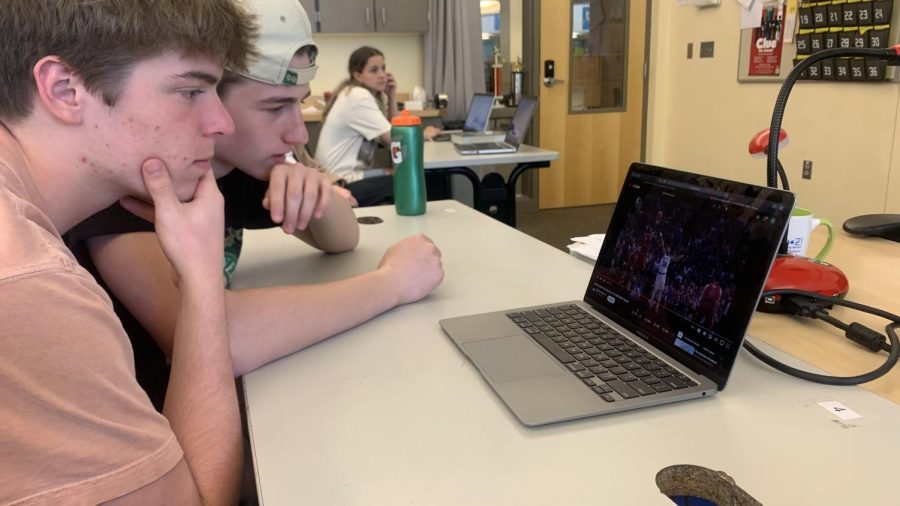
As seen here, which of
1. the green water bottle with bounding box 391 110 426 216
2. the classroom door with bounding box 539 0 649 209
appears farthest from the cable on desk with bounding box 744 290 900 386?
the classroom door with bounding box 539 0 649 209

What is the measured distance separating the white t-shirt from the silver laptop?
2622mm

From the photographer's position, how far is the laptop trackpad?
0.76 meters

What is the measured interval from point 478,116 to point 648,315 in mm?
3205

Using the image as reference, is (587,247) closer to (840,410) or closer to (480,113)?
(840,410)

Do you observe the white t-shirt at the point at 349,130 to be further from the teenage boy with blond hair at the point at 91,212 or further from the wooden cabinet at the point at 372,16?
the teenage boy with blond hair at the point at 91,212

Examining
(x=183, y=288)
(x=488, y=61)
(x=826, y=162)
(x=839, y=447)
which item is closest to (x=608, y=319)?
(x=839, y=447)

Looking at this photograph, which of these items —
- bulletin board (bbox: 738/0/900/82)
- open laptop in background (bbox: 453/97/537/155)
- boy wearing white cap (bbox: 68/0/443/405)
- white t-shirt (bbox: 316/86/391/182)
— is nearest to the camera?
boy wearing white cap (bbox: 68/0/443/405)

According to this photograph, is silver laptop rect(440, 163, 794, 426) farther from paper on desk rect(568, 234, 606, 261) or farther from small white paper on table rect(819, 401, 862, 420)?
paper on desk rect(568, 234, 606, 261)

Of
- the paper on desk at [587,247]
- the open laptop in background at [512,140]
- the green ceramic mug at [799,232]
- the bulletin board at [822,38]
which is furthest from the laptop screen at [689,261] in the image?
the bulletin board at [822,38]

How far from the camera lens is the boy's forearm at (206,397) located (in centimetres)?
67

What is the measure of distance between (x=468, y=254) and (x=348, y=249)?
257 millimetres

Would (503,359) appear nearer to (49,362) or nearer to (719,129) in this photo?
(49,362)

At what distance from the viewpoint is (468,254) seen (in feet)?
4.27

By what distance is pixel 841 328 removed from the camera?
2.92ft
